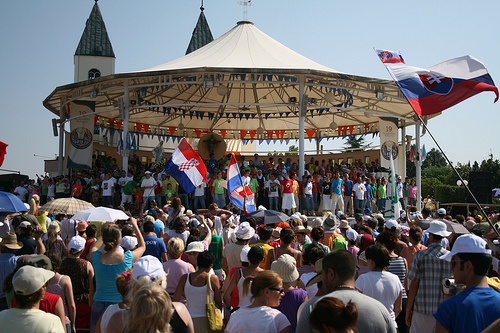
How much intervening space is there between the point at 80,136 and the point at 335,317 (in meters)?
25.5

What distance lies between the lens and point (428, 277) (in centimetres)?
666

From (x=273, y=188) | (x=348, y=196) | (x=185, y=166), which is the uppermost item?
(x=185, y=166)

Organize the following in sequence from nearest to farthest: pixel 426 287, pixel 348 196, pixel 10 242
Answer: pixel 426 287 → pixel 10 242 → pixel 348 196

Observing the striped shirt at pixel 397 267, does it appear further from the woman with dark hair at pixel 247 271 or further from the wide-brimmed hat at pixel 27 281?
the wide-brimmed hat at pixel 27 281

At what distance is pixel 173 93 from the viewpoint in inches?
1282

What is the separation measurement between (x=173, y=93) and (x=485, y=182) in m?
15.4

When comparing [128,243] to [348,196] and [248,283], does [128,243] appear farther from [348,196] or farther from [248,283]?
[348,196]

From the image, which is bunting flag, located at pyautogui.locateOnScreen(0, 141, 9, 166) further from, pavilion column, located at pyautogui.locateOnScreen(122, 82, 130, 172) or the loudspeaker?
the loudspeaker

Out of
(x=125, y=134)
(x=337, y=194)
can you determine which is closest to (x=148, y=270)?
(x=337, y=194)

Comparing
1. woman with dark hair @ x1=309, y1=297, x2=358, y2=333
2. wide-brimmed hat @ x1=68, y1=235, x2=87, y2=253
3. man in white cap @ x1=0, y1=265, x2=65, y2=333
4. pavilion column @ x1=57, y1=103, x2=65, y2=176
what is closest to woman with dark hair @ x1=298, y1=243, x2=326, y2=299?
wide-brimmed hat @ x1=68, y1=235, x2=87, y2=253

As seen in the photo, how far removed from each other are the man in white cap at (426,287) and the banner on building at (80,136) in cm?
2248

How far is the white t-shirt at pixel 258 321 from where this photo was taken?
5066 millimetres

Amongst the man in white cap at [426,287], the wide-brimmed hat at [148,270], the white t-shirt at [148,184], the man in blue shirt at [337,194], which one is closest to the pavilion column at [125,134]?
the white t-shirt at [148,184]

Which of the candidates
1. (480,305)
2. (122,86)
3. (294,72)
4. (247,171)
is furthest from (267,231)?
(122,86)
